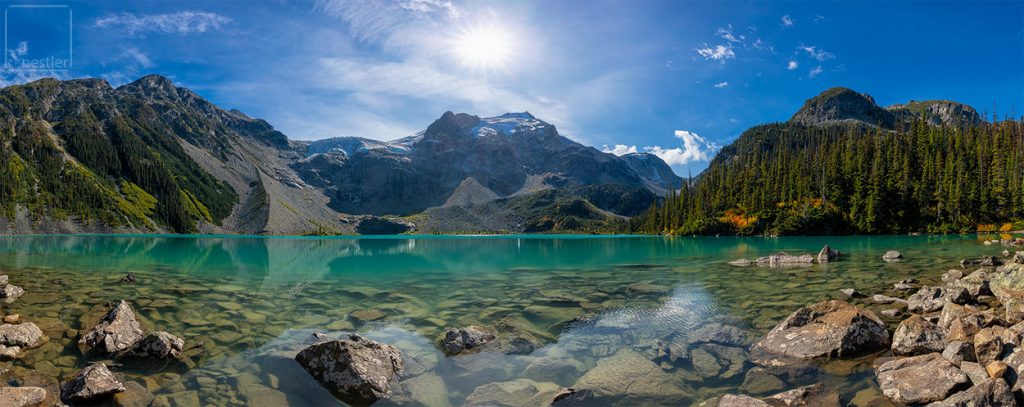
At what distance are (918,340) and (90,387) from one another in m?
21.3

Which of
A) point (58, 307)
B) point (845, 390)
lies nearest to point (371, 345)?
point (845, 390)

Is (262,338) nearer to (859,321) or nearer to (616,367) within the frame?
(616,367)

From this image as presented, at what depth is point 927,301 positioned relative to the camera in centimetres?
1867

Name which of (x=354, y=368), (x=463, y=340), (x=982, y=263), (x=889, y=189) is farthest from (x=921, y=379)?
(x=889, y=189)

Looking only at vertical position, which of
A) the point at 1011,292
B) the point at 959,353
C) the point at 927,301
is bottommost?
the point at 927,301

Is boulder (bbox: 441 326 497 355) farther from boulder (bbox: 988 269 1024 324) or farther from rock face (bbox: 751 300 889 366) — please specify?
boulder (bbox: 988 269 1024 324)

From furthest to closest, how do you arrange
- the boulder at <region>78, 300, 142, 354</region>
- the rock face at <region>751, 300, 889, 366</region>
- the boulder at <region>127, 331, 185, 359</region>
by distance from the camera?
the boulder at <region>78, 300, 142, 354</region> < the boulder at <region>127, 331, 185, 359</region> < the rock face at <region>751, 300, 889, 366</region>

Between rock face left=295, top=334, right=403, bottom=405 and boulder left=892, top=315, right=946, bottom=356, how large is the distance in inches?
565

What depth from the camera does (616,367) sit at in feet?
43.8

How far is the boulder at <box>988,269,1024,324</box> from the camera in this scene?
1360 centimetres

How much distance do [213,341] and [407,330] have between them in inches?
263

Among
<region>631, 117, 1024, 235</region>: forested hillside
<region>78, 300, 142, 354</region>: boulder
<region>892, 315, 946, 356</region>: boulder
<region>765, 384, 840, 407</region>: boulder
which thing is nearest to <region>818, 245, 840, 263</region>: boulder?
<region>892, 315, 946, 356</region>: boulder

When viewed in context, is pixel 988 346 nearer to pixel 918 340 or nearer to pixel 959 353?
pixel 959 353

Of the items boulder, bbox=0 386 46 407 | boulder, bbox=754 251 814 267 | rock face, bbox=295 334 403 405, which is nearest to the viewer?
boulder, bbox=0 386 46 407
